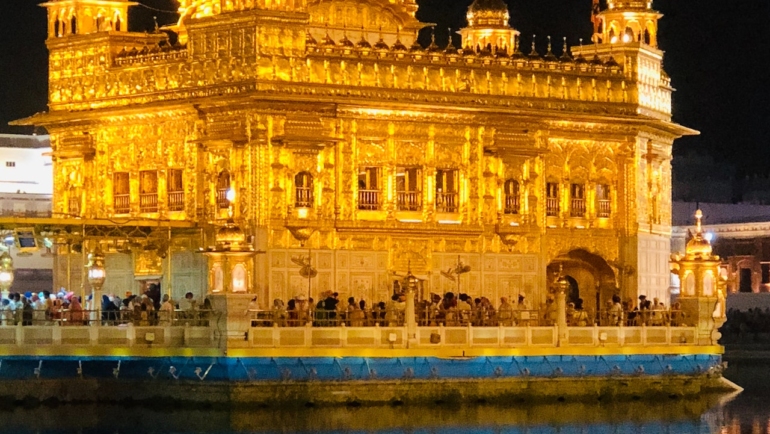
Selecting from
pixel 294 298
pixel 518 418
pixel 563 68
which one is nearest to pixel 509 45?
pixel 563 68

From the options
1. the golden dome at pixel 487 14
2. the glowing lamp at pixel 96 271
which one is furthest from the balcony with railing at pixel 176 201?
A: the golden dome at pixel 487 14

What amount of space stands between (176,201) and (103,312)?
561cm

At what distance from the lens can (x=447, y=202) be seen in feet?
165

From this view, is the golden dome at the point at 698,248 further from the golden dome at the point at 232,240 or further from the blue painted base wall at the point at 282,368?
the golden dome at the point at 232,240

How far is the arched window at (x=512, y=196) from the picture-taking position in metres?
51.4

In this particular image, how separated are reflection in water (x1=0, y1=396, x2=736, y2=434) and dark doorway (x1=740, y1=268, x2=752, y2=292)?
4403cm

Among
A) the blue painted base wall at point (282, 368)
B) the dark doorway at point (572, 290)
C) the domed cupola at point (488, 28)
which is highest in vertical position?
the domed cupola at point (488, 28)

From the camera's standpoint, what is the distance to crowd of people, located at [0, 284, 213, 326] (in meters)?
43.9

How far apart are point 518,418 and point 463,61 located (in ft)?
A: 36.3

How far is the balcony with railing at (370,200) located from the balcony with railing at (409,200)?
539mm

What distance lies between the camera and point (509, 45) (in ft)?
199

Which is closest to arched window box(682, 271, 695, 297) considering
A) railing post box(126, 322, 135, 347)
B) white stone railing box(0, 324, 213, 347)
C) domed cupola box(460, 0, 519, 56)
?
white stone railing box(0, 324, 213, 347)

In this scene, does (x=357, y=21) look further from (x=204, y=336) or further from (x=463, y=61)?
(x=204, y=336)

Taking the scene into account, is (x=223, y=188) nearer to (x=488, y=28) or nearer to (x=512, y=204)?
(x=512, y=204)
